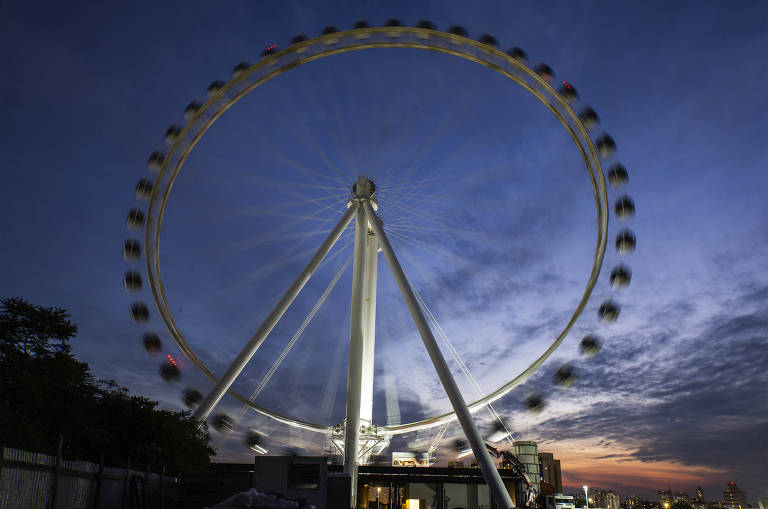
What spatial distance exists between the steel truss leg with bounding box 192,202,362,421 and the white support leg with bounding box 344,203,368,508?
1.10m

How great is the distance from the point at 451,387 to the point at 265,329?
8.30m

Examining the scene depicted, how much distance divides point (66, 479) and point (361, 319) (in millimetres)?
13942

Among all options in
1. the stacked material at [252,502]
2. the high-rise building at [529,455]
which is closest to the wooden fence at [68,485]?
the stacked material at [252,502]

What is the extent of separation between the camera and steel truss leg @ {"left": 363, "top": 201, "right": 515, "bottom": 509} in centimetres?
2010

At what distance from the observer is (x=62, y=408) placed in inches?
862

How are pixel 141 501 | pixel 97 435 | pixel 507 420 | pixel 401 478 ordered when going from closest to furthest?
pixel 141 501, pixel 97 435, pixel 507 420, pixel 401 478

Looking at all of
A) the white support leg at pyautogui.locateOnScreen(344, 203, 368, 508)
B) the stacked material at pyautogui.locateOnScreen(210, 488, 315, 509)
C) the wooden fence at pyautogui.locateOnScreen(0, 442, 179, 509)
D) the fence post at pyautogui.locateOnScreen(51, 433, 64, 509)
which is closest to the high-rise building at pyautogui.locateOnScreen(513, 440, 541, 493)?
the white support leg at pyautogui.locateOnScreen(344, 203, 368, 508)

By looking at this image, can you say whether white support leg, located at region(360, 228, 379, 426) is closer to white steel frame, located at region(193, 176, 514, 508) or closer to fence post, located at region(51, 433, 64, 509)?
white steel frame, located at region(193, 176, 514, 508)

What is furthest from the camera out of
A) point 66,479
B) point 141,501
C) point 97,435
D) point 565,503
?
point 565,503

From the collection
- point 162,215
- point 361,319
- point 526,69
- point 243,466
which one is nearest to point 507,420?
point 361,319

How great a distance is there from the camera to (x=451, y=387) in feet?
71.3

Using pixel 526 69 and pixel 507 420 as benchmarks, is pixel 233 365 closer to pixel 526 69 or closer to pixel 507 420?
pixel 507 420

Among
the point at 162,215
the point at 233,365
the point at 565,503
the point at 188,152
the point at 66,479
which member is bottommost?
the point at 565,503

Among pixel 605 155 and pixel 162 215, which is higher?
pixel 605 155
